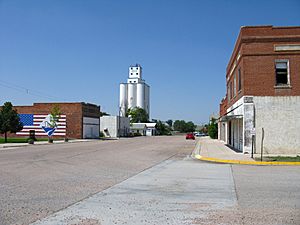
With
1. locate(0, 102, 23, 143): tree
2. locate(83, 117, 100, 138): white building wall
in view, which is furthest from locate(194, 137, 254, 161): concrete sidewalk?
locate(83, 117, 100, 138): white building wall

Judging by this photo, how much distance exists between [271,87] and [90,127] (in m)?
52.4

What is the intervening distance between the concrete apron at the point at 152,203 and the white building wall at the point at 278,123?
11.5 meters

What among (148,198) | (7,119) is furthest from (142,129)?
(148,198)

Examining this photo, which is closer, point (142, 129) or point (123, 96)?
point (142, 129)

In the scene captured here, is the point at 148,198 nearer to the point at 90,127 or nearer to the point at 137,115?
the point at 90,127

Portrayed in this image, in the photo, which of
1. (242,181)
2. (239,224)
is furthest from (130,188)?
(239,224)

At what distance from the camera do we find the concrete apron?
7148 millimetres

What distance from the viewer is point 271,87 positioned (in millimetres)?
23703

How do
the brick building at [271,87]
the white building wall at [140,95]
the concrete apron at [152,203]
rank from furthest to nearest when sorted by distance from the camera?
the white building wall at [140,95], the brick building at [271,87], the concrete apron at [152,203]

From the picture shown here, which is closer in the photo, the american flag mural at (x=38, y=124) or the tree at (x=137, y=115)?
the american flag mural at (x=38, y=124)

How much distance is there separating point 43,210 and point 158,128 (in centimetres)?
13768

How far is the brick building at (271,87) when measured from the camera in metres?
23.3

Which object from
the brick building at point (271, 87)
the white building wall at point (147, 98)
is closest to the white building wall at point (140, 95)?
the white building wall at point (147, 98)

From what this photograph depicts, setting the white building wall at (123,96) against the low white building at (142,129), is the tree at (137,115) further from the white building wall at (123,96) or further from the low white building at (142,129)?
the low white building at (142,129)
